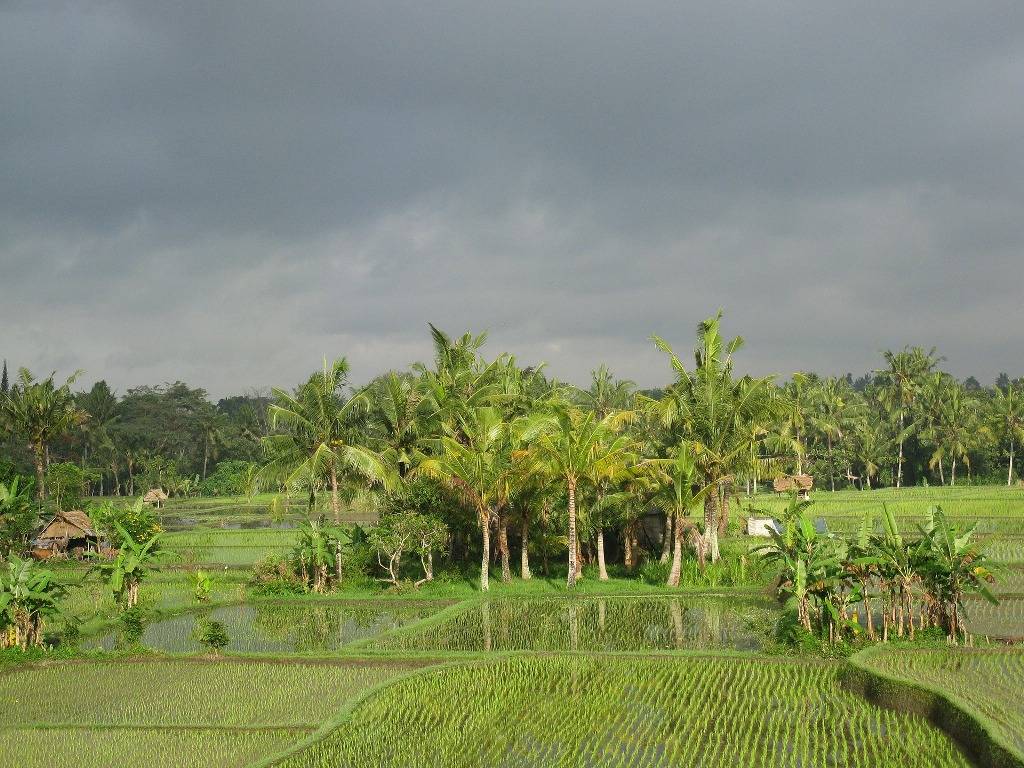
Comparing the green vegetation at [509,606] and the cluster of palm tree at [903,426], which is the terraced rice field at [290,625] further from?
the cluster of palm tree at [903,426]

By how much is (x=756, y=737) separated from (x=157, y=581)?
633 inches

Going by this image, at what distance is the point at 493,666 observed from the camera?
11273 mm

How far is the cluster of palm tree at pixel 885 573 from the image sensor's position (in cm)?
1222

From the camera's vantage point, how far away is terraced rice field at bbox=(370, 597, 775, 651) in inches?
522

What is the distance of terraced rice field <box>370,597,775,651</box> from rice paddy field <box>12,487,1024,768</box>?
58 mm

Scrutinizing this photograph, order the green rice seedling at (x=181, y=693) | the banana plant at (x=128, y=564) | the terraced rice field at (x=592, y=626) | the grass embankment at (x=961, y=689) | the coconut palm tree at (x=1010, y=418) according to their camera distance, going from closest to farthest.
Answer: the grass embankment at (x=961, y=689)
the green rice seedling at (x=181, y=693)
the terraced rice field at (x=592, y=626)
the banana plant at (x=128, y=564)
the coconut palm tree at (x=1010, y=418)

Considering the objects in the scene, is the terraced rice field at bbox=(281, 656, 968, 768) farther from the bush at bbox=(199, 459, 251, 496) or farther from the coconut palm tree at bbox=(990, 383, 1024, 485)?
the bush at bbox=(199, 459, 251, 496)

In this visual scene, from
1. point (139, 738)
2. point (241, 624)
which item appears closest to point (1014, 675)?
point (139, 738)

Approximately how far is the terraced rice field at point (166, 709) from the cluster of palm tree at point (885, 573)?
5.99 meters

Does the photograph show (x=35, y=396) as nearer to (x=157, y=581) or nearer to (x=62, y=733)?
(x=157, y=581)

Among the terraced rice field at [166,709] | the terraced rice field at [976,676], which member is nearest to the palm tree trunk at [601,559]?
the terraced rice field at [166,709]

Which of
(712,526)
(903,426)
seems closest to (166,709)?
(712,526)

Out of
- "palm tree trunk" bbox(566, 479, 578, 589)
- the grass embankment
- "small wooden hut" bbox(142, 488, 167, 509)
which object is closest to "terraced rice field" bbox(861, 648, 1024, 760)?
the grass embankment

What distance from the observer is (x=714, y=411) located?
19547mm
